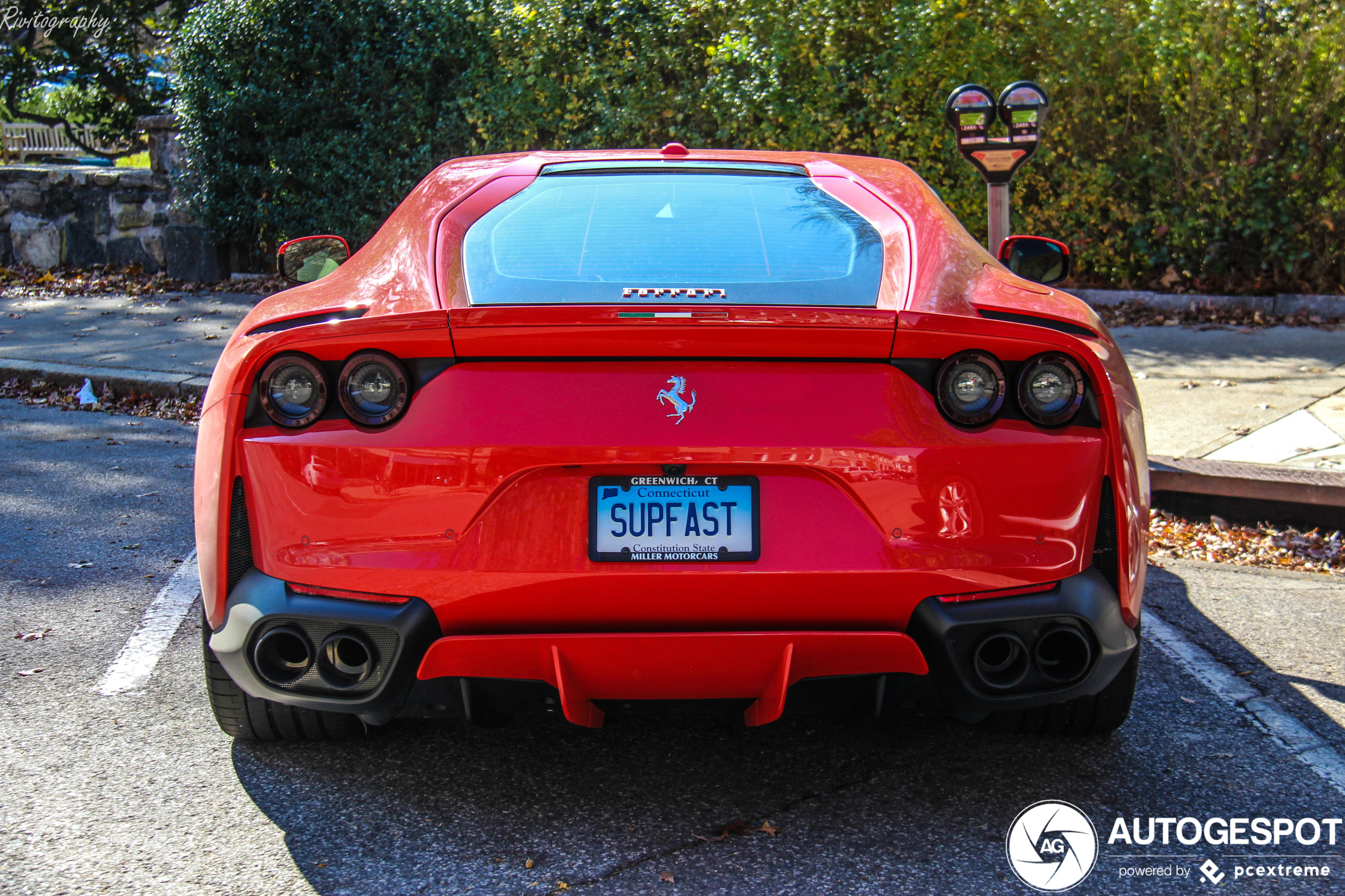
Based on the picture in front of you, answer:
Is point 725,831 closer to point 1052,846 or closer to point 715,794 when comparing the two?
point 715,794

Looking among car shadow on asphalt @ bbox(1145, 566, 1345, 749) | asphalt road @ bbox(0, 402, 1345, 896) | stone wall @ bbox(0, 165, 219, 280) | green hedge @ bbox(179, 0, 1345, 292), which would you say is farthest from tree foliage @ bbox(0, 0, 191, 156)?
car shadow on asphalt @ bbox(1145, 566, 1345, 749)

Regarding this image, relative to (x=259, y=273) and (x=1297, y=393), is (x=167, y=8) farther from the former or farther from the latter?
(x=1297, y=393)

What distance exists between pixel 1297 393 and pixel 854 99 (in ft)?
15.0

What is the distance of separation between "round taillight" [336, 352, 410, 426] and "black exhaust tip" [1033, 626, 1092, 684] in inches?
56.2

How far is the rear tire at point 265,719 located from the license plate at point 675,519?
96 centimetres

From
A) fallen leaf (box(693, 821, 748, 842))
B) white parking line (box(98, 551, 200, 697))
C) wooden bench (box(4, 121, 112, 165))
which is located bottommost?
white parking line (box(98, 551, 200, 697))

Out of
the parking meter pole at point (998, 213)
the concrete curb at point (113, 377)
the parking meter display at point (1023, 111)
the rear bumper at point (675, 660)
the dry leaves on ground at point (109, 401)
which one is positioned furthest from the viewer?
the concrete curb at point (113, 377)

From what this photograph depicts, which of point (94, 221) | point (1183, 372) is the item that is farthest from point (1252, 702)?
point (94, 221)

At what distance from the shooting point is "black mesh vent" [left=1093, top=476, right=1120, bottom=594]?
256 centimetres

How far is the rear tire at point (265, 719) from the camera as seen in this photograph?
2.91 meters

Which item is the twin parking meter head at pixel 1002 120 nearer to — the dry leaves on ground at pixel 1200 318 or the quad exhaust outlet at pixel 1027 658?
the dry leaves on ground at pixel 1200 318

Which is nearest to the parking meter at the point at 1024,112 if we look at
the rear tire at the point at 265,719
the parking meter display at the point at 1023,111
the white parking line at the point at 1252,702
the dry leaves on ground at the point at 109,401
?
the parking meter display at the point at 1023,111

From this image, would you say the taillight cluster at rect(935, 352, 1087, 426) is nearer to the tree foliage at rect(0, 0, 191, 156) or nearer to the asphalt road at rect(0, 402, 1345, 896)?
the asphalt road at rect(0, 402, 1345, 896)

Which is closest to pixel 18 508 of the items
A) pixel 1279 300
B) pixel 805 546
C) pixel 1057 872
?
pixel 805 546
